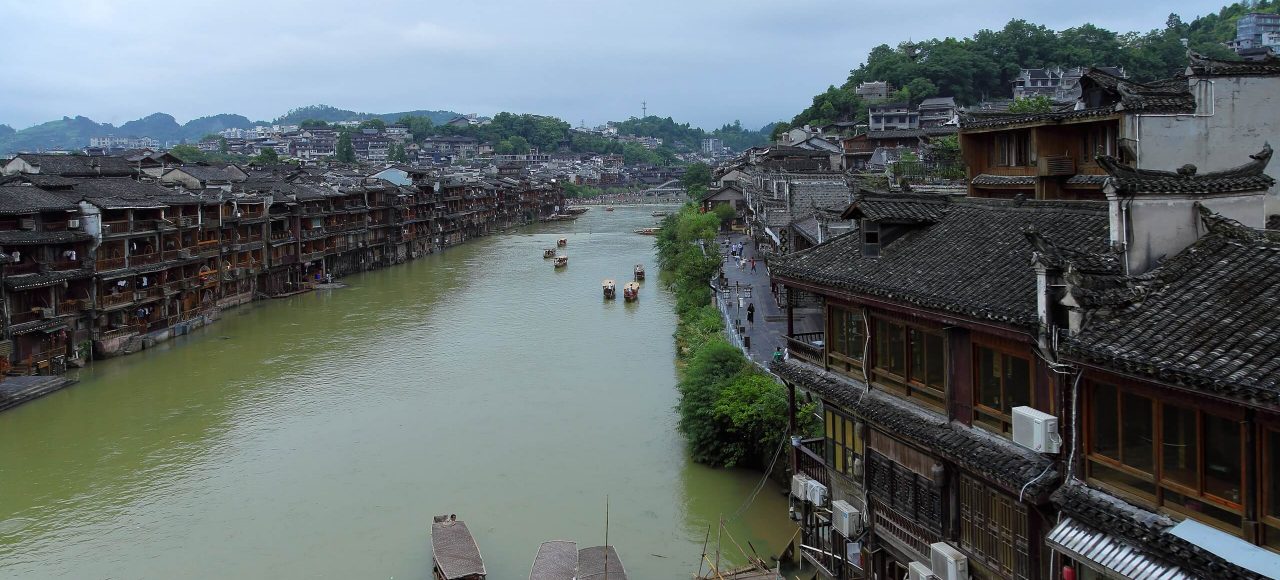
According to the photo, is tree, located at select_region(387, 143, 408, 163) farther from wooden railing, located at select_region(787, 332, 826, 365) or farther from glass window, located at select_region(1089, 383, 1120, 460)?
glass window, located at select_region(1089, 383, 1120, 460)

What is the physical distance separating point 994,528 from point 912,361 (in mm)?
1855

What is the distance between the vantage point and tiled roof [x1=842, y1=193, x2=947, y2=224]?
35.1 ft

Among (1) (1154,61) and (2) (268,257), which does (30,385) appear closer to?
(2) (268,257)

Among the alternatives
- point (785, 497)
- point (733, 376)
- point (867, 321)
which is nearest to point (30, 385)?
point (733, 376)

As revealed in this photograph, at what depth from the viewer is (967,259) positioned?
9297 millimetres

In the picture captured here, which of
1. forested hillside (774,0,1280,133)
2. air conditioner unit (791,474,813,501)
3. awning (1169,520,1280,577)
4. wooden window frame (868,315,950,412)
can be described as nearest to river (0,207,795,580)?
air conditioner unit (791,474,813,501)

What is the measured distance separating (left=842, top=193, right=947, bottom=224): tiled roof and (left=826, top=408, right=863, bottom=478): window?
2.34 meters

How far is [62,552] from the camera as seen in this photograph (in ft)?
50.9

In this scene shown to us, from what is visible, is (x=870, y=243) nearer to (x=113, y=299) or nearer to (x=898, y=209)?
(x=898, y=209)

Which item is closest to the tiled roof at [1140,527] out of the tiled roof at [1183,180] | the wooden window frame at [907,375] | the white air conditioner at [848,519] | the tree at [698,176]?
the wooden window frame at [907,375]

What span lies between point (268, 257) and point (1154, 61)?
5984cm

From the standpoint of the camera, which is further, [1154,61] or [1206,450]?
[1154,61]

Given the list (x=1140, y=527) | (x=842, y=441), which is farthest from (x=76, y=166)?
(x=1140, y=527)

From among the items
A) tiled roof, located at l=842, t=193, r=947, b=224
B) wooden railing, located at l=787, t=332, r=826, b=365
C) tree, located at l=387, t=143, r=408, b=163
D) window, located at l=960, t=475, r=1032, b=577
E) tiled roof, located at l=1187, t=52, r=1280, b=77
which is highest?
tree, located at l=387, t=143, r=408, b=163
